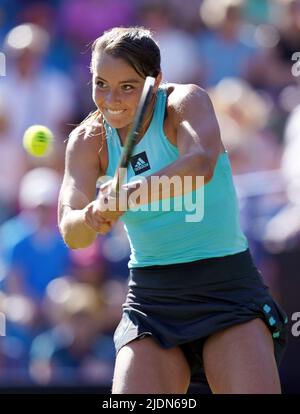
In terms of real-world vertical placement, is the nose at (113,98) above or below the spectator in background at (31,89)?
below

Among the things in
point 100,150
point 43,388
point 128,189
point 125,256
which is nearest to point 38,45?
point 125,256

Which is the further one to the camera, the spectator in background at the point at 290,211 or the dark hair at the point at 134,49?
the spectator in background at the point at 290,211

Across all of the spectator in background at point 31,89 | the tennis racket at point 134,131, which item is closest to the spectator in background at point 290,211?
the spectator in background at point 31,89

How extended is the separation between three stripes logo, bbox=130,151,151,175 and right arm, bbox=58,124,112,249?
0.17 meters

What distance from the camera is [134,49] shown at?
355 cm

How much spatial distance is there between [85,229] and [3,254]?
143 inches

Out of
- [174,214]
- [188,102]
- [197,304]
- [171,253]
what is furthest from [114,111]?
[197,304]

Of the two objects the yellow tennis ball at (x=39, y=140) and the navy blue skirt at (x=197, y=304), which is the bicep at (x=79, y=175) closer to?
the yellow tennis ball at (x=39, y=140)

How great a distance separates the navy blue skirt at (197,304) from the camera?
3.62 meters

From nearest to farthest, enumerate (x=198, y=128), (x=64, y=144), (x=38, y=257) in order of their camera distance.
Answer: (x=198, y=128), (x=38, y=257), (x=64, y=144)

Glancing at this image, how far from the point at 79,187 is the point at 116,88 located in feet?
1.35

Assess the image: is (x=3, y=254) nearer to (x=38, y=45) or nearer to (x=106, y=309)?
(x=106, y=309)

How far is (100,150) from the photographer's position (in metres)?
3.71

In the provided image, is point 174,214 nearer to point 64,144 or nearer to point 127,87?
point 127,87
